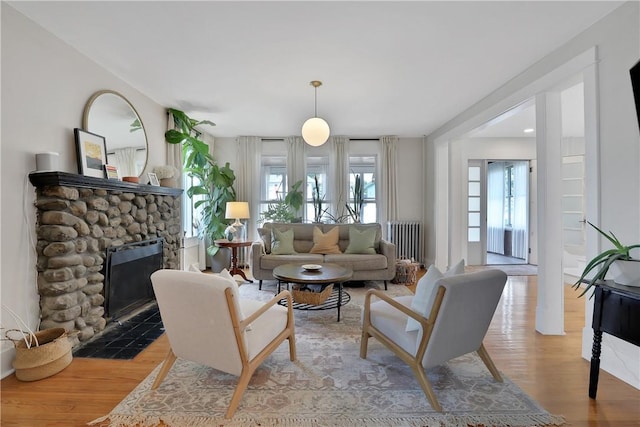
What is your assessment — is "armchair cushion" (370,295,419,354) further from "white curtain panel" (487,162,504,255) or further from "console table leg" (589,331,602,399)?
"white curtain panel" (487,162,504,255)

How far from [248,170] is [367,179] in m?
2.39

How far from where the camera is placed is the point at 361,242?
4598 millimetres

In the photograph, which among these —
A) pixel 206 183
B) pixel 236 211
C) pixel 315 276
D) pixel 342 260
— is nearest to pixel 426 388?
pixel 315 276

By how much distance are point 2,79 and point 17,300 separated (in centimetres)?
154

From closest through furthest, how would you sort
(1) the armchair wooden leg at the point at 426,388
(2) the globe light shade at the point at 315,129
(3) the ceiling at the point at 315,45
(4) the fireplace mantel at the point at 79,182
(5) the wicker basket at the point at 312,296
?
1. (1) the armchair wooden leg at the point at 426,388
2. (3) the ceiling at the point at 315,45
3. (4) the fireplace mantel at the point at 79,182
4. (5) the wicker basket at the point at 312,296
5. (2) the globe light shade at the point at 315,129

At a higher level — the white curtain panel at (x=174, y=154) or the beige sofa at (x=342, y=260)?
the white curtain panel at (x=174, y=154)

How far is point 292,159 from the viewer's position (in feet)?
19.3

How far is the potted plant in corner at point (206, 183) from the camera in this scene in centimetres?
448

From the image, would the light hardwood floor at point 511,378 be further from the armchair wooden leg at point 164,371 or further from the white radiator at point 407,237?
the white radiator at point 407,237

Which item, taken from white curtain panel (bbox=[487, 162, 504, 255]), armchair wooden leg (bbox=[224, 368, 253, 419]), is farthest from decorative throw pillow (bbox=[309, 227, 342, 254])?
white curtain panel (bbox=[487, 162, 504, 255])

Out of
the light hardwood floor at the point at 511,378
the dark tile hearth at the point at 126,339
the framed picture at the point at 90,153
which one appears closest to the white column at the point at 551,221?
the light hardwood floor at the point at 511,378

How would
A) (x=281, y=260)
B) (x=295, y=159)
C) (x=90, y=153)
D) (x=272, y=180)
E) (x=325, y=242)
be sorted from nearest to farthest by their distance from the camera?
1. (x=90, y=153)
2. (x=281, y=260)
3. (x=325, y=242)
4. (x=295, y=159)
5. (x=272, y=180)

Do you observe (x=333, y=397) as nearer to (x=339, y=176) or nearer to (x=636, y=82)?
(x=636, y=82)

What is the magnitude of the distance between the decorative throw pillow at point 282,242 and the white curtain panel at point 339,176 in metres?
1.51
